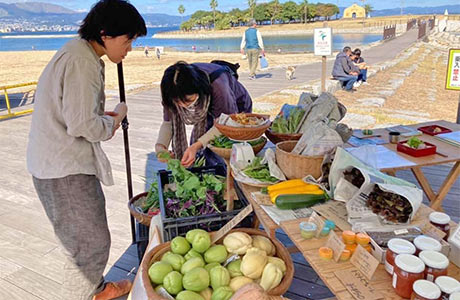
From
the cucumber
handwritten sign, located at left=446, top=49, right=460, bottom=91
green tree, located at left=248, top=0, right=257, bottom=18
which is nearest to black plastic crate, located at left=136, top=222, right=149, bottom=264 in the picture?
the cucumber

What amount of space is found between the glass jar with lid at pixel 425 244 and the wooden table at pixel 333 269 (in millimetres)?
96

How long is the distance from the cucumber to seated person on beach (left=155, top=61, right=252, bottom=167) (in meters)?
0.74

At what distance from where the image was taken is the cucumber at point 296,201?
1418mm

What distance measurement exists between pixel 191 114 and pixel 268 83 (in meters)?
7.38

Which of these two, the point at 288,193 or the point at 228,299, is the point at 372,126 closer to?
the point at 288,193

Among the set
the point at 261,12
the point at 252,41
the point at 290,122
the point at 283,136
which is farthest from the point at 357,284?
the point at 261,12

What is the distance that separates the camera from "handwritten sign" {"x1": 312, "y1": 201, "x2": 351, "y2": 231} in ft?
4.25

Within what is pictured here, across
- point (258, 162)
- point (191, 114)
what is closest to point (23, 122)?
point (191, 114)

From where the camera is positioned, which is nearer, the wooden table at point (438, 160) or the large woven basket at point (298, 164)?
the large woven basket at point (298, 164)

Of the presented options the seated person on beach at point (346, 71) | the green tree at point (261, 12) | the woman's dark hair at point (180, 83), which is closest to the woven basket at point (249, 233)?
the woman's dark hair at point (180, 83)

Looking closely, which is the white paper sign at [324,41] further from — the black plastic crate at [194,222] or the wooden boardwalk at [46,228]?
the black plastic crate at [194,222]

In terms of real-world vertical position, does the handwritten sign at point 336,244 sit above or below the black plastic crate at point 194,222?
above

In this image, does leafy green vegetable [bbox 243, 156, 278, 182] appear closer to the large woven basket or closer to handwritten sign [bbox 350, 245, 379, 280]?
the large woven basket

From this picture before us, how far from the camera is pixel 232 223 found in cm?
151
